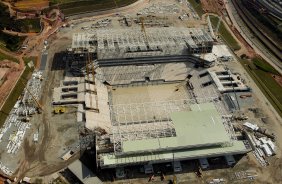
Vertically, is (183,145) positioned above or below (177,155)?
above

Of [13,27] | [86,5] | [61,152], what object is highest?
[86,5]

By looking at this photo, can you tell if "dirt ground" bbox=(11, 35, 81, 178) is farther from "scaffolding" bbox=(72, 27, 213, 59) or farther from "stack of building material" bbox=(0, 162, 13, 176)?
"scaffolding" bbox=(72, 27, 213, 59)

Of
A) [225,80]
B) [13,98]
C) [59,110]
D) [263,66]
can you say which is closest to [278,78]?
[263,66]

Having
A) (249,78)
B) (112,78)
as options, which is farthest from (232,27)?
(112,78)

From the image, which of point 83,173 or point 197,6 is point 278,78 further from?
point 83,173

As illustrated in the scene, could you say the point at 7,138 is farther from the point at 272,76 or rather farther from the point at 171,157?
the point at 272,76

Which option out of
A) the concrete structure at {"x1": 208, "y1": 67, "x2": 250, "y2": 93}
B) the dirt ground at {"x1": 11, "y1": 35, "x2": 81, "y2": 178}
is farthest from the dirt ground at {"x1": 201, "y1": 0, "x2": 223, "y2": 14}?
Result: the dirt ground at {"x1": 11, "y1": 35, "x2": 81, "y2": 178}

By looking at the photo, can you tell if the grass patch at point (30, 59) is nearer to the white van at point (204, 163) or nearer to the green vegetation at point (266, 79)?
the white van at point (204, 163)
